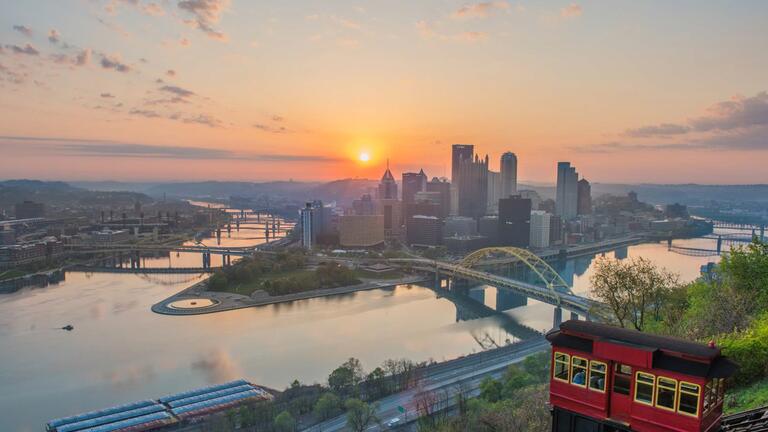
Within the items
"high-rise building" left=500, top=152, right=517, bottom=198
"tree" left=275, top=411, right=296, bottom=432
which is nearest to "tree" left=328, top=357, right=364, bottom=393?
"tree" left=275, top=411, right=296, bottom=432

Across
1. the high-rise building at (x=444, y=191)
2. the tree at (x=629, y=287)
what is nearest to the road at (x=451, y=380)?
the tree at (x=629, y=287)

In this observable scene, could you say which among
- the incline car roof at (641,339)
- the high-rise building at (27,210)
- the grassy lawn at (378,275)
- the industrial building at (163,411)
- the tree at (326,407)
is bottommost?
the grassy lawn at (378,275)

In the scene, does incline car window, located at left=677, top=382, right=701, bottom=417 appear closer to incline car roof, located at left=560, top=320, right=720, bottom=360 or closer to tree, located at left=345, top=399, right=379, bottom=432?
incline car roof, located at left=560, top=320, right=720, bottom=360

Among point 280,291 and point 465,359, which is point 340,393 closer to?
point 465,359

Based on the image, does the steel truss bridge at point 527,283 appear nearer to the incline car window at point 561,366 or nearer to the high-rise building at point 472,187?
the incline car window at point 561,366

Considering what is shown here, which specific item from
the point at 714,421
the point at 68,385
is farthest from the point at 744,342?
the point at 68,385
